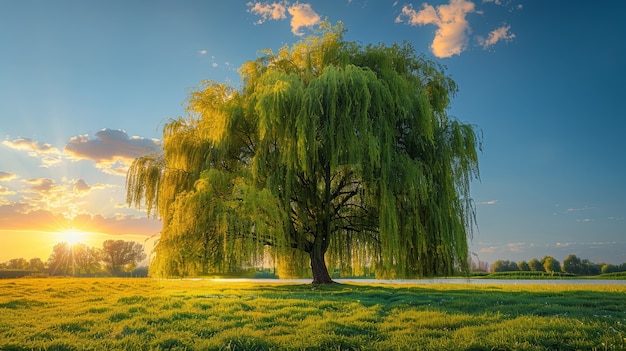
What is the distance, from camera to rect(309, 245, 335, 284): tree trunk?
18.2 meters

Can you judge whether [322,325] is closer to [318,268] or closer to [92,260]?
[318,268]

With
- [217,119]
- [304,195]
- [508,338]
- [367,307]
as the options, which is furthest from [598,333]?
[217,119]

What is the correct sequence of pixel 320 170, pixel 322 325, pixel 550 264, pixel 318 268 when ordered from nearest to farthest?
1. pixel 322 325
2. pixel 320 170
3. pixel 318 268
4. pixel 550 264

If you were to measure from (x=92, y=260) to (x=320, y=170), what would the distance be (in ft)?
145

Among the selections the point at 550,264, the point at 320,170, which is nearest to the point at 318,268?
the point at 320,170

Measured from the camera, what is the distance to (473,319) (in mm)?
8234

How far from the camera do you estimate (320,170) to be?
56.2 ft

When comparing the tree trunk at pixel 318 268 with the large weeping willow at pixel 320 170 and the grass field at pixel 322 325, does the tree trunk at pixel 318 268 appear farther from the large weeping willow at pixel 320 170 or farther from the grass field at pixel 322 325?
the grass field at pixel 322 325

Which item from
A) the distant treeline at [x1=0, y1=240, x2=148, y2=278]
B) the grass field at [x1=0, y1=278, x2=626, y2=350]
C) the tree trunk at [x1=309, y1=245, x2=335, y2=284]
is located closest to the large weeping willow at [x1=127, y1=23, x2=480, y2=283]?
the tree trunk at [x1=309, y1=245, x2=335, y2=284]

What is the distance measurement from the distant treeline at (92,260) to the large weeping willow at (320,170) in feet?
100

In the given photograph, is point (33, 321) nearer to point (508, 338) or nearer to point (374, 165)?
point (508, 338)

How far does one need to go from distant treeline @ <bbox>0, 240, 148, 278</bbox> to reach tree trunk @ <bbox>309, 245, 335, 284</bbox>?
31262 millimetres

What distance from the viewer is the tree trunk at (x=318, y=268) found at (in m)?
18.2

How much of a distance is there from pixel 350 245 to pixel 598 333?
12.1 meters
